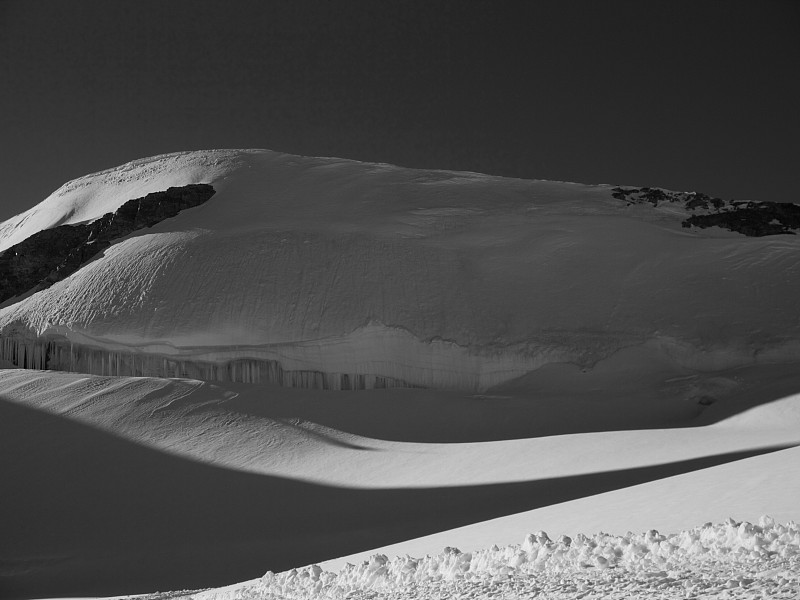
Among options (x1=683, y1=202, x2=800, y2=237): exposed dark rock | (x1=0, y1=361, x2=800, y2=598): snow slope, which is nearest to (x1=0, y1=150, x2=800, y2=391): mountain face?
(x1=683, y1=202, x2=800, y2=237): exposed dark rock

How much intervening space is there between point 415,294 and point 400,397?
3.06 m

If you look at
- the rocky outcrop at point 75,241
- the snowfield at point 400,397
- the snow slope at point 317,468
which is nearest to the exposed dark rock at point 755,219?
the snowfield at point 400,397

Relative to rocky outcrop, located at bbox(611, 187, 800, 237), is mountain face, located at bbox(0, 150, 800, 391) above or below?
below

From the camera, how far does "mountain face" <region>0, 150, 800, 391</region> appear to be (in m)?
17.6

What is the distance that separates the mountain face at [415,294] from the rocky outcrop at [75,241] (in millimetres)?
269

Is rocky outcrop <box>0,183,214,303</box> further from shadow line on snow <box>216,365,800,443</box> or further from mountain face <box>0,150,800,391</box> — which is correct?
shadow line on snow <box>216,365,800,443</box>

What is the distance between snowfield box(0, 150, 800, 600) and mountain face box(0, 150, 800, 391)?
0.07 m

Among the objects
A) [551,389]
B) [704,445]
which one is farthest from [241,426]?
[704,445]

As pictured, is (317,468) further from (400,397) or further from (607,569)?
(607,569)

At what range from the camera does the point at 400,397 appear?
16781 millimetres

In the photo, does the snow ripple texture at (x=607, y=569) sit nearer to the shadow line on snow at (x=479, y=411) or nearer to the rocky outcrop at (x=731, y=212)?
the shadow line on snow at (x=479, y=411)

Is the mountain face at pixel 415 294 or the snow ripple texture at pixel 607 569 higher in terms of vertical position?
the mountain face at pixel 415 294

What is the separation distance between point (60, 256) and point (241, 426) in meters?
10.5

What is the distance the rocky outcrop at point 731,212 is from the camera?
21688 mm
